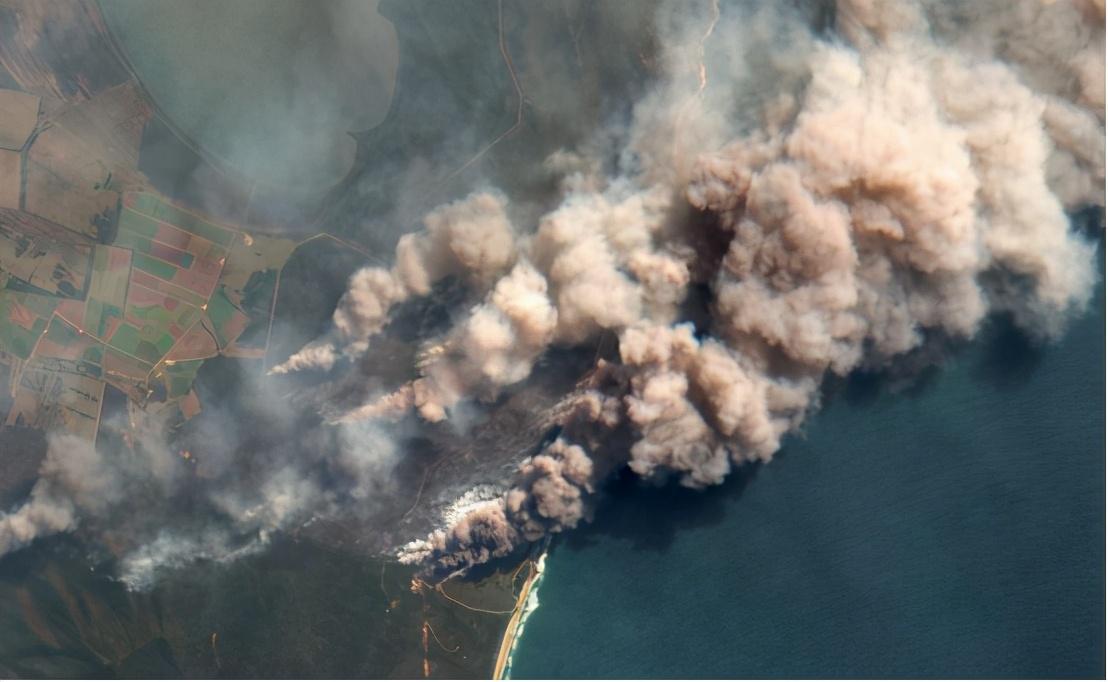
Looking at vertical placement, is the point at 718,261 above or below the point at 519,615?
above

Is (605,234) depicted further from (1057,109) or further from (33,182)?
(33,182)

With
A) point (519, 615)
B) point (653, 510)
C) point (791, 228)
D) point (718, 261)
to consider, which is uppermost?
point (791, 228)

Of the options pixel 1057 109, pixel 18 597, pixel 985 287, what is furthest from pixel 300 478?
pixel 1057 109

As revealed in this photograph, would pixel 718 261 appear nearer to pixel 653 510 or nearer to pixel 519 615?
pixel 653 510

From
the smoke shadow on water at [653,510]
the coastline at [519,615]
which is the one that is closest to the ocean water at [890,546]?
the smoke shadow on water at [653,510]

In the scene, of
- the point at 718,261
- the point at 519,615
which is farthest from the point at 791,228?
the point at 519,615

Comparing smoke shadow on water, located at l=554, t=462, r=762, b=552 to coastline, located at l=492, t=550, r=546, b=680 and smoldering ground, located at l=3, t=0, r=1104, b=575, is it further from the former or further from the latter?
coastline, located at l=492, t=550, r=546, b=680

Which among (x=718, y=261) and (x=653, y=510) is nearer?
(x=718, y=261)

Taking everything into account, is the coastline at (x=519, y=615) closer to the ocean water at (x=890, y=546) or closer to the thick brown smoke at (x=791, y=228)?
the ocean water at (x=890, y=546)
